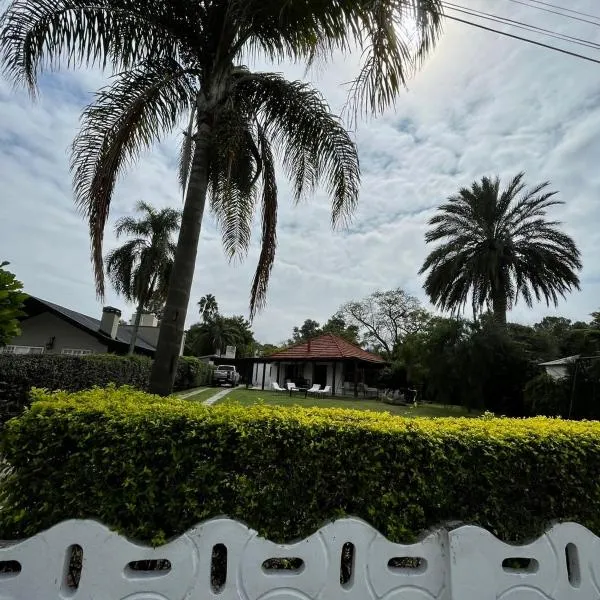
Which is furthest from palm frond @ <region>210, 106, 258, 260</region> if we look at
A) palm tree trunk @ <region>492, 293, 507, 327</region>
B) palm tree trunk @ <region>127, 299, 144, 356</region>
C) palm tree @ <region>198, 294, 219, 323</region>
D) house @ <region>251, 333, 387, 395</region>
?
palm tree @ <region>198, 294, 219, 323</region>

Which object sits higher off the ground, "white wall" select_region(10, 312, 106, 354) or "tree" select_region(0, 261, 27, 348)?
"white wall" select_region(10, 312, 106, 354)

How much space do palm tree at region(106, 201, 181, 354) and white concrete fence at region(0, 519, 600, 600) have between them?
2222 centimetres

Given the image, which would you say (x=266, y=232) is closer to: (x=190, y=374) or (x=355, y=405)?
(x=355, y=405)

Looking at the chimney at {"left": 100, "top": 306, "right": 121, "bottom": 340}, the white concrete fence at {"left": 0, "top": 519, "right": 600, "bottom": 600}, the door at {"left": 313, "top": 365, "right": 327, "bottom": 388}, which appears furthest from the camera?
the door at {"left": 313, "top": 365, "right": 327, "bottom": 388}

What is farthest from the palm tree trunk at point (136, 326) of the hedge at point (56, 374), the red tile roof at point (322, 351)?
the red tile roof at point (322, 351)

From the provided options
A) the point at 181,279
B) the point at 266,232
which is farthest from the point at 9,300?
the point at 266,232

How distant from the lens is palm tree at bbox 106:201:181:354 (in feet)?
77.6

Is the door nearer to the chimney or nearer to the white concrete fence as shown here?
the chimney

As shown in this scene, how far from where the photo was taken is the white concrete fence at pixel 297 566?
234 centimetres

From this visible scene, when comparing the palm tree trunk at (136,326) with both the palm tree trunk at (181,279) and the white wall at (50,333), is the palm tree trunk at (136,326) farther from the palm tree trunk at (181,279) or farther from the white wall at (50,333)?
the palm tree trunk at (181,279)

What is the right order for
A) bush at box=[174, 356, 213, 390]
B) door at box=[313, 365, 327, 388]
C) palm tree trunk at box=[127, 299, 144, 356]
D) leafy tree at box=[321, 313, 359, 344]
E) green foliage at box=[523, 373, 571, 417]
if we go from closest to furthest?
green foliage at box=[523, 373, 571, 417] → palm tree trunk at box=[127, 299, 144, 356] → bush at box=[174, 356, 213, 390] → door at box=[313, 365, 327, 388] → leafy tree at box=[321, 313, 359, 344]

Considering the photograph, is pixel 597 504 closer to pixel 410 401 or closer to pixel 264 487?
pixel 264 487

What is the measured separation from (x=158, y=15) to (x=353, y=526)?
6.38 metres

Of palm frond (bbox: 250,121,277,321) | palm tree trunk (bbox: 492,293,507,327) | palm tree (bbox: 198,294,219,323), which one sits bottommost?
palm frond (bbox: 250,121,277,321)
